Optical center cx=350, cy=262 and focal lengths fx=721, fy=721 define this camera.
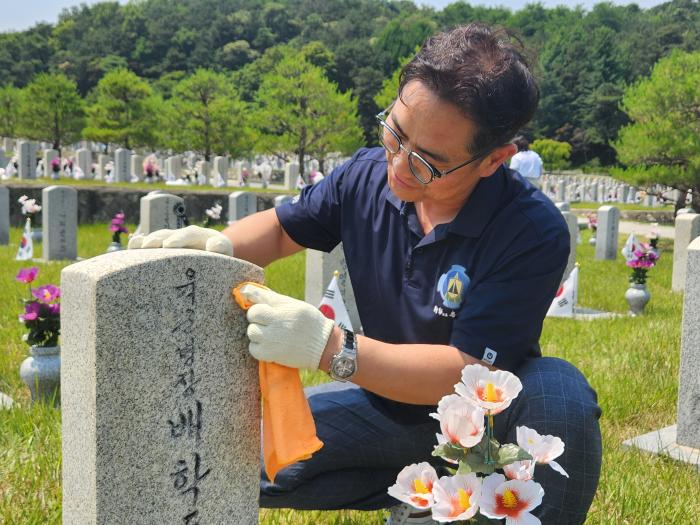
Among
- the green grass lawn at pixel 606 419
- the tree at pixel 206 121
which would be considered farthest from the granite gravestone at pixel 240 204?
the tree at pixel 206 121

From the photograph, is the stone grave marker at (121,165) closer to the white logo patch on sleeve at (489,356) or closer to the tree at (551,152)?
the white logo patch on sleeve at (489,356)

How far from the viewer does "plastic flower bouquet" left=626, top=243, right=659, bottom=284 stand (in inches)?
282

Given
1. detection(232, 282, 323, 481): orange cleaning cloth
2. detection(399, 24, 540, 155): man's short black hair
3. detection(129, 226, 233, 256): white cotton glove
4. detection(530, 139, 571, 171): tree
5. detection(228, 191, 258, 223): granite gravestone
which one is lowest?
detection(530, 139, 571, 171): tree

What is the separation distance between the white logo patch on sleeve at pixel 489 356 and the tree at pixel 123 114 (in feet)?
87.8

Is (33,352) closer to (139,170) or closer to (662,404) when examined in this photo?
(662,404)

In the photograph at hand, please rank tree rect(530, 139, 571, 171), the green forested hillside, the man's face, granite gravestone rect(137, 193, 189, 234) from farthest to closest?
the green forested hillside → tree rect(530, 139, 571, 171) → granite gravestone rect(137, 193, 189, 234) → the man's face

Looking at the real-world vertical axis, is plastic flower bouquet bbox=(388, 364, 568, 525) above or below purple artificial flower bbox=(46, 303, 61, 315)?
above

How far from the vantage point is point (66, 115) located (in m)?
26.5

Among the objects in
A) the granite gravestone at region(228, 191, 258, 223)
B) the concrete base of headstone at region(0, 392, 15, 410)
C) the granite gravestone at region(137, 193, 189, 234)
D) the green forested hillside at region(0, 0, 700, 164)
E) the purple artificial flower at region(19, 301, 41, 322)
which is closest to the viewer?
the concrete base of headstone at region(0, 392, 15, 410)

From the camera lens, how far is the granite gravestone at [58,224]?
30.1 ft

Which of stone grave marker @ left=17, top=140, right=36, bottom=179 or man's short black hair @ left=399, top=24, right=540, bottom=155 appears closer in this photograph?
man's short black hair @ left=399, top=24, right=540, bottom=155

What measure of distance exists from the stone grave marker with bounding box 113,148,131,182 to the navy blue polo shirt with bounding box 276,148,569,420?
19.6m

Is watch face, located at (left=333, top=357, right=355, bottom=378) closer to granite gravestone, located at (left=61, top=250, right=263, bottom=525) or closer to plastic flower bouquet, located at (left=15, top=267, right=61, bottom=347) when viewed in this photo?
granite gravestone, located at (left=61, top=250, right=263, bottom=525)

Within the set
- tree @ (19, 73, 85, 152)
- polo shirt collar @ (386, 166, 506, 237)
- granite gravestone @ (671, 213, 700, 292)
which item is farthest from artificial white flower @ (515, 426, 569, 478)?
tree @ (19, 73, 85, 152)
